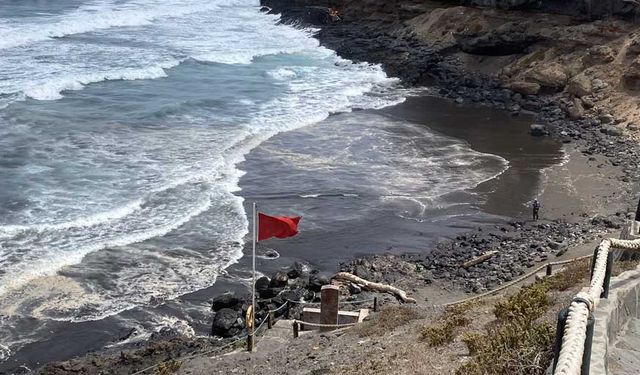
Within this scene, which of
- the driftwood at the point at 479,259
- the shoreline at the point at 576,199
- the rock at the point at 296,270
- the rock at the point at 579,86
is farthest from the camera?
the rock at the point at 579,86

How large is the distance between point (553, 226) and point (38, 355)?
595 inches

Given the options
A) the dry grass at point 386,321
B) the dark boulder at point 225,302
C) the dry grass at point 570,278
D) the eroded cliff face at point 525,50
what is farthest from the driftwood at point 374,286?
the eroded cliff face at point 525,50

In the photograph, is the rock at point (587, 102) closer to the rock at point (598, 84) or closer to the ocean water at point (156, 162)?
the rock at point (598, 84)

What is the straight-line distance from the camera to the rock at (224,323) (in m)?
16.2

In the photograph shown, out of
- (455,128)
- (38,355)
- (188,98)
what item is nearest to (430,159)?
(455,128)

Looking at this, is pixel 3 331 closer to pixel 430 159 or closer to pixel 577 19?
pixel 430 159

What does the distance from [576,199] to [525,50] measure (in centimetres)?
2103

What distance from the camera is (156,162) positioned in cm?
2716

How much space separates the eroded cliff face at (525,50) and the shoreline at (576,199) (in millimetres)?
2147

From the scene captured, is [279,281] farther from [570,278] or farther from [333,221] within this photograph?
[570,278]

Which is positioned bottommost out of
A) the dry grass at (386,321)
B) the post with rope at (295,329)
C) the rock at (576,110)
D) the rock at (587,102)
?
the post with rope at (295,329)

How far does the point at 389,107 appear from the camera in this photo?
125 ft

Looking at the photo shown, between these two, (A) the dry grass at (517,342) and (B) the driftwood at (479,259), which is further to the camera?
(B) the driftwood at (479,259)

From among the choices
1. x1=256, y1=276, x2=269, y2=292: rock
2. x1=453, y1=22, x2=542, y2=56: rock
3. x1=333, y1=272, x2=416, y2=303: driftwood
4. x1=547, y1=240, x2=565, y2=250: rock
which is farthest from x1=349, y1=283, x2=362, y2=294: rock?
x1=453, y1=22, x2=542, y2=56: rock
